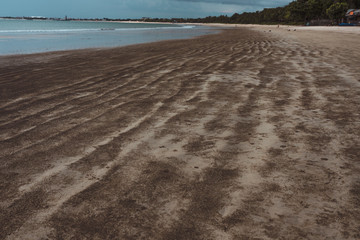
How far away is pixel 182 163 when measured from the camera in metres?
1.76

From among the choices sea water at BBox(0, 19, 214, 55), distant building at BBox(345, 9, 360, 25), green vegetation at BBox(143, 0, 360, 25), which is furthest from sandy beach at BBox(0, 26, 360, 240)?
green vegetation at BBox(143, 0, 360, 25)

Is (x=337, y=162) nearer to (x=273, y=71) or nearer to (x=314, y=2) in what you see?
(x=273, y=71)

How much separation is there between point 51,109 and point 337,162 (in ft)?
8.58

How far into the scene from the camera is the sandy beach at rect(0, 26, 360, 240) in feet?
4.07

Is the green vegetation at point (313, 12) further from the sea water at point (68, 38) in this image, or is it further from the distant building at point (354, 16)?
the sea water at point (68, 38)

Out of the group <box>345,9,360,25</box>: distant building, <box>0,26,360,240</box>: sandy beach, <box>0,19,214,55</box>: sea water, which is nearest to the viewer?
<box>0,26,360,240</box>: sandy beach

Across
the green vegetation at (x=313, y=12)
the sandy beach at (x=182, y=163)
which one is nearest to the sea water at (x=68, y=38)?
the sandy beach at (x=182, y=163)

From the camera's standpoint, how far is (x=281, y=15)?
239ft

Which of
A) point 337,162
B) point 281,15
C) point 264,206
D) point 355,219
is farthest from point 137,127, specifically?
point 281,15

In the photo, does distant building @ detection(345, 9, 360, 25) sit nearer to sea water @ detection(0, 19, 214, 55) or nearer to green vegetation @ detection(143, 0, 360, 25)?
green vegetation @ detection(143, 0, 360, 25)

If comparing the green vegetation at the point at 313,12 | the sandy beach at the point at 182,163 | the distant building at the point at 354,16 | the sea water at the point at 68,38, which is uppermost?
the green vegetation at the point at 313,12

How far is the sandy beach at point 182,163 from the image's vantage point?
1239 millimetres

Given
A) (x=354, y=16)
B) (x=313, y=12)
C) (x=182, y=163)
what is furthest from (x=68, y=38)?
(x=313, y=12)

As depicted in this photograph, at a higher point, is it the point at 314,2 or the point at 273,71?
the point at 314,2
